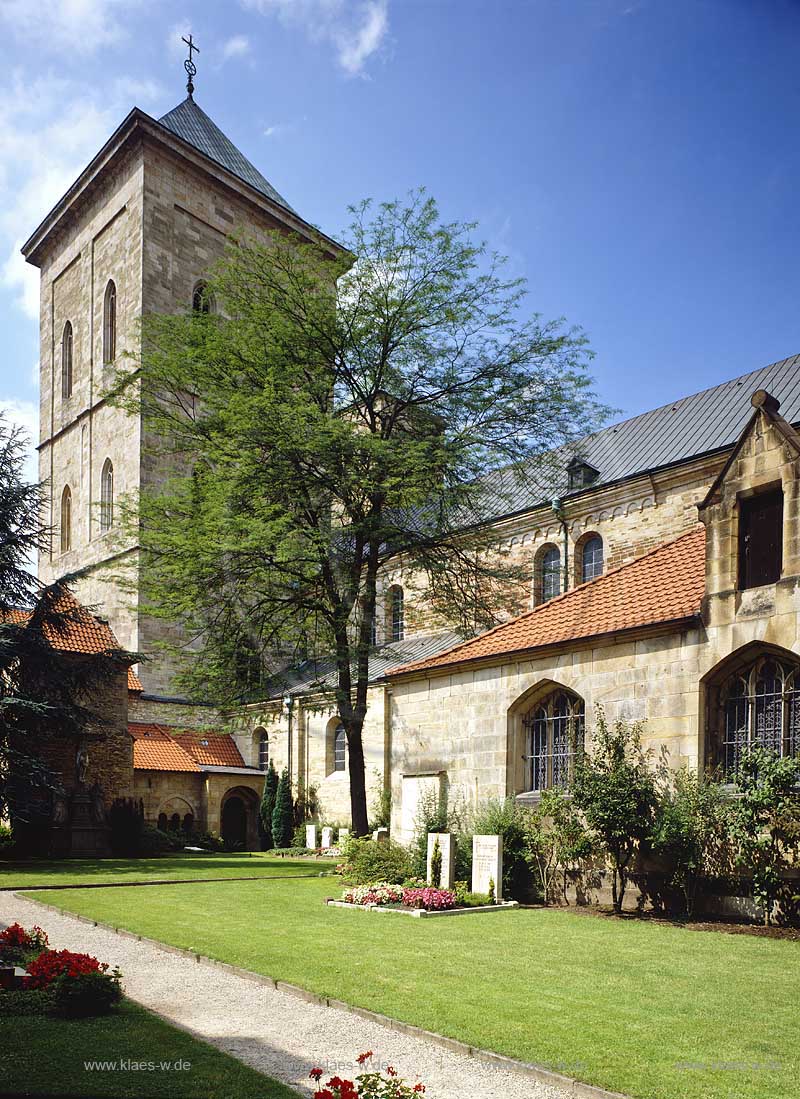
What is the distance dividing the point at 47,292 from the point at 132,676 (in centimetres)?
2321

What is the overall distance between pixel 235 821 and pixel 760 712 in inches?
1071

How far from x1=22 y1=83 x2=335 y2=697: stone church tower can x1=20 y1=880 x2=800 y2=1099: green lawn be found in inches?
973

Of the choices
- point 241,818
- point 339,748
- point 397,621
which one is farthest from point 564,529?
point 241,818

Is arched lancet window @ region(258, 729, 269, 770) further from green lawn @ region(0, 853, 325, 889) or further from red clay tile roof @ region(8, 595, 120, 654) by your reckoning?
green lawn @ region(0, 853, 325, 889)

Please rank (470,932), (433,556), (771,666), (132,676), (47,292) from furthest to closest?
(47,292), (132,676), (433,556), (771,666), (470,932)

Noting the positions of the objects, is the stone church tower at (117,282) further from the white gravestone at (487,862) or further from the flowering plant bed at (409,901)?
the white gravestone at (487,862)

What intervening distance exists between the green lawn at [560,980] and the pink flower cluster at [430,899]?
0.81 m

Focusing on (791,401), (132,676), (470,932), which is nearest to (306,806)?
(132,676)

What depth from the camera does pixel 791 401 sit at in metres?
24.4

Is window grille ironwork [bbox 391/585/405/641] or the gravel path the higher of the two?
window grille ironwork [bbox 391/585/405/641]

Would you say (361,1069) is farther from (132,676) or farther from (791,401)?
(132,676)

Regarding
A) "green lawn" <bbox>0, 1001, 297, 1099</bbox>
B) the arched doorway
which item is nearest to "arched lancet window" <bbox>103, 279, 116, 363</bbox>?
the arched doorway

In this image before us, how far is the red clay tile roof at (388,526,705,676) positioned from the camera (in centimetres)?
1452

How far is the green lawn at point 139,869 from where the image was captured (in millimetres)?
18719
